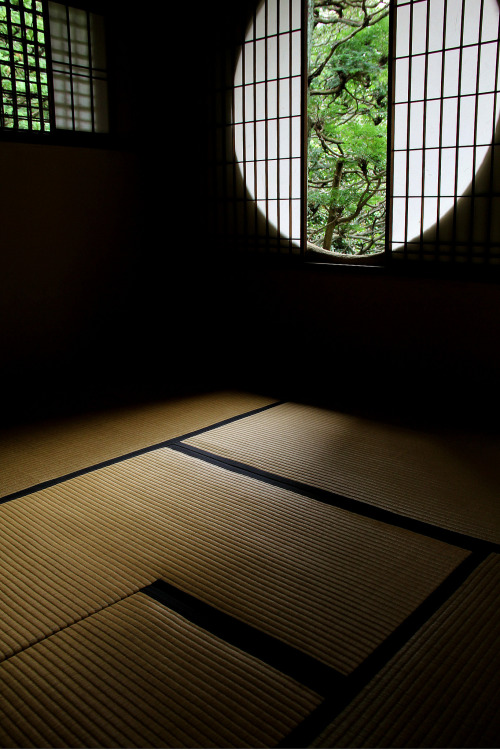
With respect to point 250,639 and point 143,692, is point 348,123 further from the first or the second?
point 143,692

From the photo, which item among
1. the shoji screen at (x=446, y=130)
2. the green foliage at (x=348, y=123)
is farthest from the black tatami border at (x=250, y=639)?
the green foliage at (x=348, y=123)

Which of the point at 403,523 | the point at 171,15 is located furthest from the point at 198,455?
the point at 171,15

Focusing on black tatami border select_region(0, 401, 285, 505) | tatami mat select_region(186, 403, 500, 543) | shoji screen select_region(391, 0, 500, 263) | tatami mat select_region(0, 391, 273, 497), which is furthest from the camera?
shoji screen select_region(391, 0, 500, 263)

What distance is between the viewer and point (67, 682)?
1.51 meters

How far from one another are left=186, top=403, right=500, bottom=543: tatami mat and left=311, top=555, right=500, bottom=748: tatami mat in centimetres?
52

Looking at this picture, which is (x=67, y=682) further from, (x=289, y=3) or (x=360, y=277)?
(x=289, y=3)

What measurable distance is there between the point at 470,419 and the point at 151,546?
1.98 metres

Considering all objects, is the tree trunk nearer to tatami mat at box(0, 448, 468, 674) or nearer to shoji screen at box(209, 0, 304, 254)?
shoji screen at box(209, 0, 304, 254)

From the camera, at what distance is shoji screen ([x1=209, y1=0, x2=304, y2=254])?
4027 mm

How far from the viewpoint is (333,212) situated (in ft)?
22.9

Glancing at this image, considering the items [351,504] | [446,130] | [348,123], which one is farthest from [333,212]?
[351,504]

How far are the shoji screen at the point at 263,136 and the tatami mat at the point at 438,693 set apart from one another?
2.95 meters

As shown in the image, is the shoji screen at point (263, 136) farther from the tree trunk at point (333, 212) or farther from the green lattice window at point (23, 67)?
the tree trunk at point (333, 212)

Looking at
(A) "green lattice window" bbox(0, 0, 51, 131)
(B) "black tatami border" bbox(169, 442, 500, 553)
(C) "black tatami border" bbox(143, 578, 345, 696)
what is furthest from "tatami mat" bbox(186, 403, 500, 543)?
(A) "green lattice window" bbox(0, 0, 51, 131)
